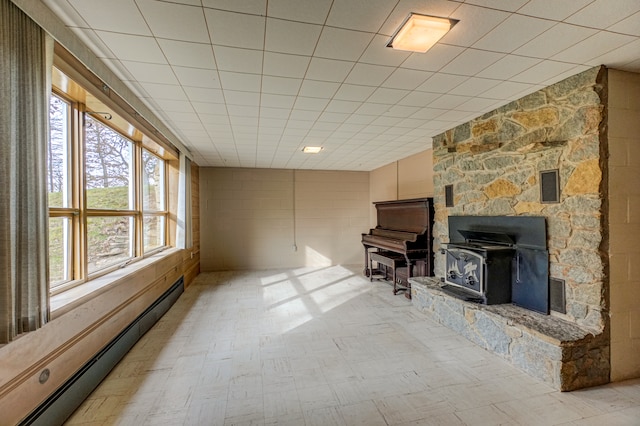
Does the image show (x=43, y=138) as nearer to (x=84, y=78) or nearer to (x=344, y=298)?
(x=84, y=78)

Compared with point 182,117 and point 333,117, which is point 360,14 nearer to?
point 333,117

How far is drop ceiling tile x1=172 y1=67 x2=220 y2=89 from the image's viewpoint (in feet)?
7.07

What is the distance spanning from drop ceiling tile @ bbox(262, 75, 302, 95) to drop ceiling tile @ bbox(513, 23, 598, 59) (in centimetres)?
166

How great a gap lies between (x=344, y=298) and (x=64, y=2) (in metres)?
4.18

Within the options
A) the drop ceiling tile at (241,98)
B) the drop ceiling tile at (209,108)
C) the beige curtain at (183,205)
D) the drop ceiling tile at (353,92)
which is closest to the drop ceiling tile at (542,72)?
the drop ceiling tile at (353,92)

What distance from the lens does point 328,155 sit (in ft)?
17.3

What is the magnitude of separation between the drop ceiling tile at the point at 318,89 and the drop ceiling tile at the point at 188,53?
767 mm

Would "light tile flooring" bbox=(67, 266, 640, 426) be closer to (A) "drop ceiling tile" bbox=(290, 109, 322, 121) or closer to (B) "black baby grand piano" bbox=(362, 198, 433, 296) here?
(B) "black baby grand piano" bbox=(362, 198, 433, 296)

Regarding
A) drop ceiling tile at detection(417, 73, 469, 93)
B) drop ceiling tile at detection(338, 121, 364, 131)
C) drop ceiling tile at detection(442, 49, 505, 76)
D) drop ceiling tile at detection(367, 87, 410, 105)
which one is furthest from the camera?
drop ceiling tile at detection(338, 121, 364, 131)

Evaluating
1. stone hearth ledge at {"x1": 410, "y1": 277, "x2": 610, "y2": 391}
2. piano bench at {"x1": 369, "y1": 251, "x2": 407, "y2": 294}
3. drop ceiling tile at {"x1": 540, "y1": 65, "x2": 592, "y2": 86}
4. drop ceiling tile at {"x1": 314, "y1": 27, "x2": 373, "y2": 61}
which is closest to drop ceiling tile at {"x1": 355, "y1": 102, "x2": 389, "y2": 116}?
drop ceiling tile at {"x1": 314, "y1": 27, "x2": 373, "y2": 61}

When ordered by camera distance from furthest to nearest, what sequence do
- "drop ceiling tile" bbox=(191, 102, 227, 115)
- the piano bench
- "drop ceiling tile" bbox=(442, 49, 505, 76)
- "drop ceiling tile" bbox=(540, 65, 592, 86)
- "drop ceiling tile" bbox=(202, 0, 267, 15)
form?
the piano bench, "drop ceiling tile" bbox=(191, 102, 227, 115), "drop ceiling tile" bbox=(540, 65, 592, 86), "drop ceiling tile" bbox=(442, 49, 505, 76), "drop ceiling tile" bbox=(202, 0, 267, 15)

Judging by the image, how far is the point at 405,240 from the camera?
443 centimetres

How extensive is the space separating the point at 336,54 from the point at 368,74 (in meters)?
0.40

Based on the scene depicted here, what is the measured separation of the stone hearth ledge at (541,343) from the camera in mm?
2061
